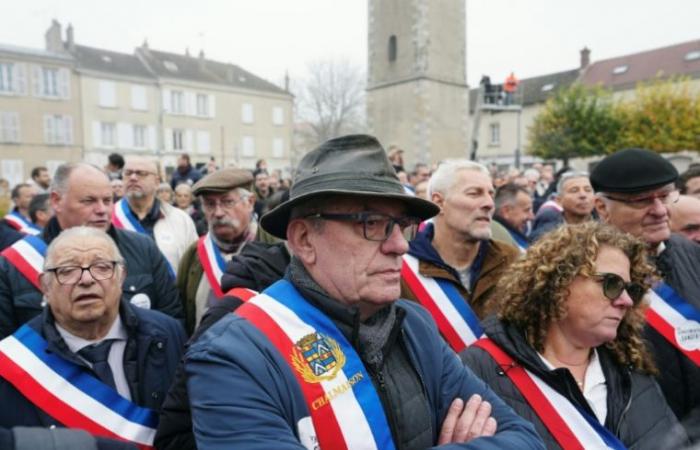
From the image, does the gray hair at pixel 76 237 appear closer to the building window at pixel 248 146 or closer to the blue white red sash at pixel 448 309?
the blue white red sash at pixel 448 309

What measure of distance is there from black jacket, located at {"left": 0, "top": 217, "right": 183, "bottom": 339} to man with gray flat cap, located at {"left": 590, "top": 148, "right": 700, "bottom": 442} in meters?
2.82

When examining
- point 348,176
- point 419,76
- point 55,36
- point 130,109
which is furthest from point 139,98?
point 348,176

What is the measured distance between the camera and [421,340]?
2.09 meters

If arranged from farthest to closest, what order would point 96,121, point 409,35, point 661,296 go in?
1. point 96,121
2. point 409,35
3. point 661,296

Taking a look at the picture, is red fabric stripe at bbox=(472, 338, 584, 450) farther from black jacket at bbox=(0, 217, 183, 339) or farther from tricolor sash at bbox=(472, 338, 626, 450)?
black jacket at bbox=(0, 217, 183, 339)

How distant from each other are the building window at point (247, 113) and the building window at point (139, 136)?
8057 millimetres

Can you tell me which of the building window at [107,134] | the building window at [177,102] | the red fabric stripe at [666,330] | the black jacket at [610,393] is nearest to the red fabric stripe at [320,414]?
the black jacket at [610,393]

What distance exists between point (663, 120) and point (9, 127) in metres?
38.8

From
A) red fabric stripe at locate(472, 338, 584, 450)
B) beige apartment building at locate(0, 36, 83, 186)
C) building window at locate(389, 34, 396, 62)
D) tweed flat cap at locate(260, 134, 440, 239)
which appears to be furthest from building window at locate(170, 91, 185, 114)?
tweed flat cap at locate(260, 134, 440, 239)

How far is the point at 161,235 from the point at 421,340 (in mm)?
3733

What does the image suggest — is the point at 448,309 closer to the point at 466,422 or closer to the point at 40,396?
the point at 466,422

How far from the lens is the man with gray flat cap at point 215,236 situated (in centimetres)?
399

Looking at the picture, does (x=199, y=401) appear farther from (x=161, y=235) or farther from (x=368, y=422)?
(x=161, y=235)

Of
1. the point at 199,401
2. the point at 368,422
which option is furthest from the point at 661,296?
the point at 199,401
